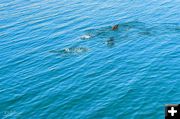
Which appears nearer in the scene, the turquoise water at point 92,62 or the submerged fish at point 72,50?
the turquoise water at point 92,62

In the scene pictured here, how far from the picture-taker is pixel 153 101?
133 feet

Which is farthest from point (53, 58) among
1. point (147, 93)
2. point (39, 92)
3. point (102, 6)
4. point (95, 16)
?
point (102, 6)

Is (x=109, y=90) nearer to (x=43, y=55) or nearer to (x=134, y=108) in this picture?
(x=134, y=108)

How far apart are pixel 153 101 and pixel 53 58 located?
21.8 metres

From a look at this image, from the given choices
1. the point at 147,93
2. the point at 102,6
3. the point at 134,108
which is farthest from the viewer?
the point at 102,6

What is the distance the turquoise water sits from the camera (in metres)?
41.0

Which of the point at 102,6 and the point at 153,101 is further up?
the point at 102,6

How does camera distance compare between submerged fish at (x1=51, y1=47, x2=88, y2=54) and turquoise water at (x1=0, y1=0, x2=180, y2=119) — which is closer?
turquoise water at (x1=0, y1=0, x2=180, y2=119)

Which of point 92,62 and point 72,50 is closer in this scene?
point 92,62

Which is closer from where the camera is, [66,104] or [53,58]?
[66,104]

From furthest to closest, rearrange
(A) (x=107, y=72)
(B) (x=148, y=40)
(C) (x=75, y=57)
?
(B) (x=148, y=40)
(C) (x=75, y=57)
(A) (x=107, y=72)

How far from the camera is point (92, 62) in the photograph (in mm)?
53000

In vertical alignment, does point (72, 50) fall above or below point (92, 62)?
above

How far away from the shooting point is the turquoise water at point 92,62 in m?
41.0
